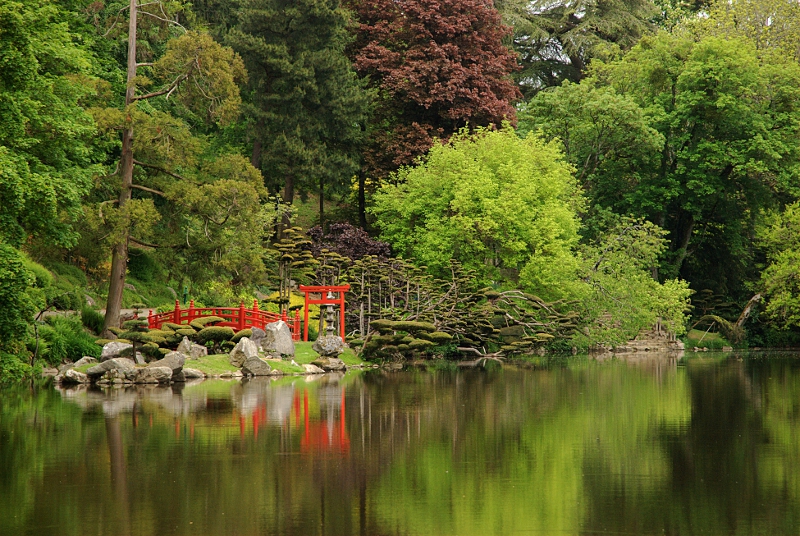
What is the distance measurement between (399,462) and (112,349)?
14.2 m

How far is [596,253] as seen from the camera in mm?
39219

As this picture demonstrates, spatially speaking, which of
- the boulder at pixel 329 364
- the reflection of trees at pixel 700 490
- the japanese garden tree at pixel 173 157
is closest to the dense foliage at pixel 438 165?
the japanese garden tree at pixel 173 157

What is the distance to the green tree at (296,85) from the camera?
38875mm

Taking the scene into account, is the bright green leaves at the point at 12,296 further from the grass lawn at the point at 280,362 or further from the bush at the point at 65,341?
the grass lawn at the point at 280,362

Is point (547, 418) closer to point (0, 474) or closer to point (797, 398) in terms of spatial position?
point (797, 398)

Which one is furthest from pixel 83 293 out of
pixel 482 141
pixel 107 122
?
pixel 482 141

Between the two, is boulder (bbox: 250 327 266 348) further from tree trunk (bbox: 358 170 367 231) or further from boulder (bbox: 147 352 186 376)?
tree trunk (bbox: 358 170 367 231)

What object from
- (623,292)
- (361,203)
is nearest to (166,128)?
(361,203)

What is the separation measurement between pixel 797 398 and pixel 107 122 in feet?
60.9

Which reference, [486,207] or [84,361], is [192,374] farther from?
[486,207]

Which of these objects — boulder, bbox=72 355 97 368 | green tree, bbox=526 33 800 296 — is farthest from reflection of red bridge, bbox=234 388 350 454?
green tree, bbox=526 33 800 296

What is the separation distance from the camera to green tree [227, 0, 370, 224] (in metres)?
38.9

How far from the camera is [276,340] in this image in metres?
28.1

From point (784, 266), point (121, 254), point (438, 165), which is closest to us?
point (121, 254)
